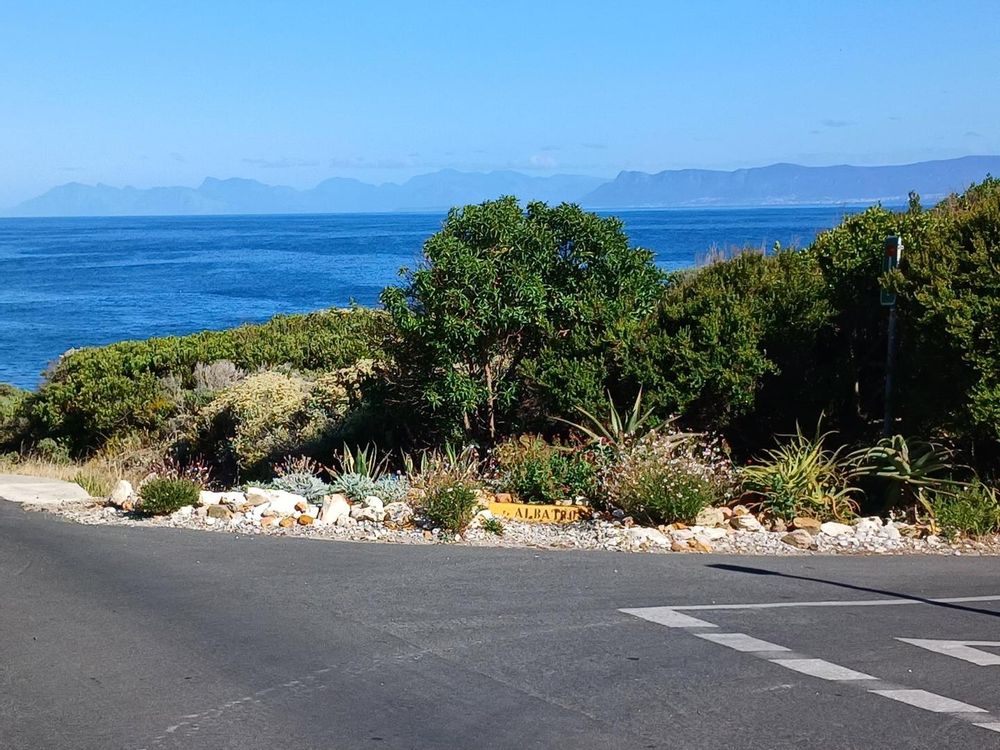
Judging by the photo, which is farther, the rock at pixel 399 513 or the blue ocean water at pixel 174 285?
the blue ocean water at pixel 174 285

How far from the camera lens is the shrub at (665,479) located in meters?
11.9

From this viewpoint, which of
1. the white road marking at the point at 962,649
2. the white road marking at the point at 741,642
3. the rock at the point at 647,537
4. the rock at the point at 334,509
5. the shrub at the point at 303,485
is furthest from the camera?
the shrub at the point at 303,485

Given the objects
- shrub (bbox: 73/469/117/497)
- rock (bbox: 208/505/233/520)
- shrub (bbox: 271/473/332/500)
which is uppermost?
shrub (bbox: 271/473/332/500)

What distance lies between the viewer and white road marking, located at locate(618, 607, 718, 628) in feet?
26.6

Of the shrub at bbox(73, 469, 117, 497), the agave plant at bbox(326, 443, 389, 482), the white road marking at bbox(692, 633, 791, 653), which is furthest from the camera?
the shrub at bbox(73, 469, 117, 497)

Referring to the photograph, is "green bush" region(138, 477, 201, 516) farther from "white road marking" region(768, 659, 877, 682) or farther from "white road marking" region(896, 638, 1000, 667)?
"white road marking" region(896, 638, 1000, 667)

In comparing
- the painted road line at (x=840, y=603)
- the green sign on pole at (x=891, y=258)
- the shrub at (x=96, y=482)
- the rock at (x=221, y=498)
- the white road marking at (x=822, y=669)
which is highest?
the green sign on pole at (x=891, y=258)

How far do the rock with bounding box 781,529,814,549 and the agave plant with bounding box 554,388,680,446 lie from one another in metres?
2.39

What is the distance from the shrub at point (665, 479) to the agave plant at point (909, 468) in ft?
4.89

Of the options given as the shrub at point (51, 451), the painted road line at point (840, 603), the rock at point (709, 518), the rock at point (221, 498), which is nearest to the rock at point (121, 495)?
the rock at point (221, 498)

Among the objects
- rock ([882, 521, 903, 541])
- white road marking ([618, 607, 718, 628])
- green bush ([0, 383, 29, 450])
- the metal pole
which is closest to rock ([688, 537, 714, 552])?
rock ([882, 521, 903, 541])

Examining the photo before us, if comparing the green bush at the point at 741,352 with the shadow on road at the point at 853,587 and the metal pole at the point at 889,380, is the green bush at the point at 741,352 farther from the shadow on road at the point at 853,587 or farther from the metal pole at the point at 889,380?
the shadow on road at the point at 853,587

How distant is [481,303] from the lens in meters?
14.2

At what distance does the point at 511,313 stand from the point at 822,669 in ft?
25.7
